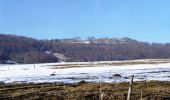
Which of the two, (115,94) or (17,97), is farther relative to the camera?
(17,97)

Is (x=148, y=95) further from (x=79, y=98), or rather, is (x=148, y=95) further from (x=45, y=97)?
(x=45, y=97)

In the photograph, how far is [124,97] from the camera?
73.3 ft

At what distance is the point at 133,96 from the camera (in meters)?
22.5

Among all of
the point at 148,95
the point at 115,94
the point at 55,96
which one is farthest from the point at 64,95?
the point at 148,95

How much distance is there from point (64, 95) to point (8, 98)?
116 inches

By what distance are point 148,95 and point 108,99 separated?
2.49 meters

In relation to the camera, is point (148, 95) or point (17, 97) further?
point (17, 97)

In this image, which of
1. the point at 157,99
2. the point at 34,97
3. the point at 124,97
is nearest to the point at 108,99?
the point at 124,97

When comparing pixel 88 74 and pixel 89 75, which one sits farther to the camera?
pixel 88 74

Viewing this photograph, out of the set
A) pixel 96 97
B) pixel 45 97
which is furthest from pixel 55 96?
pixel 96 97

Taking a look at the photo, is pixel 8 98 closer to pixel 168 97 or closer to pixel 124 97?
pixel 124 97

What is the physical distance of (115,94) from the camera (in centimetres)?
2294

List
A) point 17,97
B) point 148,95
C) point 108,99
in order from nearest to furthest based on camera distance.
A: point 108,99
point 148,95
point 17,97

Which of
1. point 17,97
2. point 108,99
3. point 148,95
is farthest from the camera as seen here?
point 17,97
